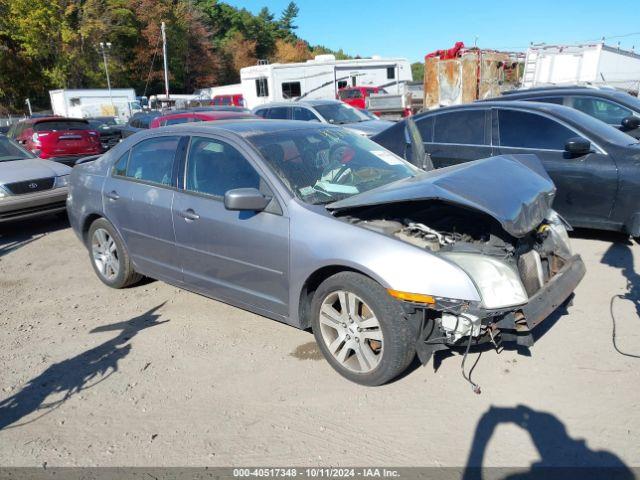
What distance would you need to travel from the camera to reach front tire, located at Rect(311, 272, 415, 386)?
2975mm

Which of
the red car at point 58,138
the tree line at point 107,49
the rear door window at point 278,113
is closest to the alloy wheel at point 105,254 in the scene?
the red car at point 58,138

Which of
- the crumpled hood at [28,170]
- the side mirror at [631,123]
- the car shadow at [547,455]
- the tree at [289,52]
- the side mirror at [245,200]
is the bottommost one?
the car shadow at [547,455]

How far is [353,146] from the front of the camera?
14.2ft

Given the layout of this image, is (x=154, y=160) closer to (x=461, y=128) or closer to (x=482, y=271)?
(x=482, y=271)

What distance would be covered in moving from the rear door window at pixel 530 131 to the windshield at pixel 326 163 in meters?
2.23

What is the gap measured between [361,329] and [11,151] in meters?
7.68

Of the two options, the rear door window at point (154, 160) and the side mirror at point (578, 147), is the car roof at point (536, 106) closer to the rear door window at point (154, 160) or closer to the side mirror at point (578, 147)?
the side mirror at point (578, 147)

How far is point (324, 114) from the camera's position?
12688 millimetres

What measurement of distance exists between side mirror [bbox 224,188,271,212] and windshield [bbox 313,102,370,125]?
9.48m

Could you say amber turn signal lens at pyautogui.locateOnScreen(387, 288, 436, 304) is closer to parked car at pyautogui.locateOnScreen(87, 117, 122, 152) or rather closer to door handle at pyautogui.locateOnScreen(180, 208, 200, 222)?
door handle at pyautogui.locateOnScreen(180, 208, 200, 222)

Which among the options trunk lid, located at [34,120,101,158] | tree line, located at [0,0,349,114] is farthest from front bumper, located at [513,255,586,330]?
tree line, located at [0,0,349,114]

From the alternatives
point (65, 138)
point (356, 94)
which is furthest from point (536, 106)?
point (356, 94)

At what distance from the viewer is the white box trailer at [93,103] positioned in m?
30.1

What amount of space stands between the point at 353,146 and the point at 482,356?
6.55 ft
